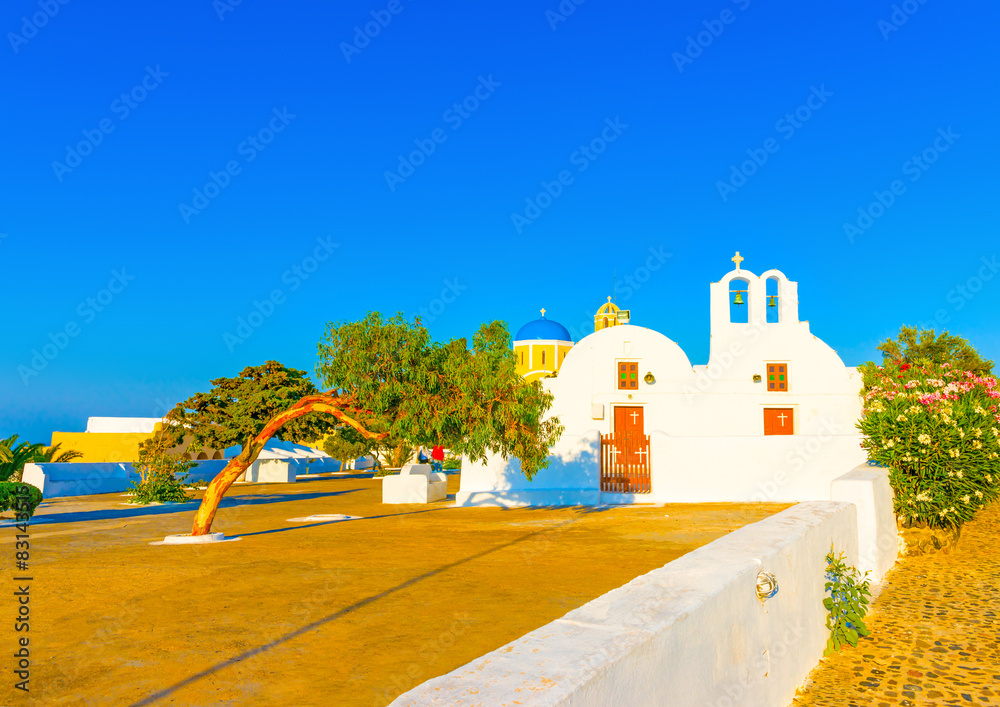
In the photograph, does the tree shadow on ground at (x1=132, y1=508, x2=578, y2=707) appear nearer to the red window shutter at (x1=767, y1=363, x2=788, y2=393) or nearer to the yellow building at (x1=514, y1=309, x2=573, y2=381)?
the red window shutter at (x1=767, y1=363, x2=788, y2=393)

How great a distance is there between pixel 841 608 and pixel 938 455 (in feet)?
19.3

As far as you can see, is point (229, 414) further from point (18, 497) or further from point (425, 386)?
point (425, 386)

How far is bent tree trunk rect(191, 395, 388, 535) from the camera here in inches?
491

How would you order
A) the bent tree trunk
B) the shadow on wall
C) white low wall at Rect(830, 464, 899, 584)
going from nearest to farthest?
1. white low wall at Rect(830, 464, 899, 584)
2. the bent tree trunk
3. the shadow on wall

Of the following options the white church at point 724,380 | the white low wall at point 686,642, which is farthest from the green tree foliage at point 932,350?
the white low wall at point 686,642

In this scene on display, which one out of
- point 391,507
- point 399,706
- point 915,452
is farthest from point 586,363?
point 399,706

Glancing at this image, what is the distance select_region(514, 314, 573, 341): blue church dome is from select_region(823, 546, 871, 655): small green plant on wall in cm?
4272

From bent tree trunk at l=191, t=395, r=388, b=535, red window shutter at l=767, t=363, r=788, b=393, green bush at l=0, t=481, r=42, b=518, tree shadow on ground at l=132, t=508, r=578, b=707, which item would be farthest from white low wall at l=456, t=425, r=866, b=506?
green bush at l=0, t=481, r=42, b=518

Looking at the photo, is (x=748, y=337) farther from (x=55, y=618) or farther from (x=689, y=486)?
(x=55, y=618)

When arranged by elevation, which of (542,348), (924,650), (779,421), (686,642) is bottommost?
(924,650)

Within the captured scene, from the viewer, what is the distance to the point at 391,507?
19.2 m

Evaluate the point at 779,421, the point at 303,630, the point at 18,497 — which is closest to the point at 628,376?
the point at 779,421

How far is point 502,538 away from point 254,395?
18.8m

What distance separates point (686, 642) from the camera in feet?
10.7
